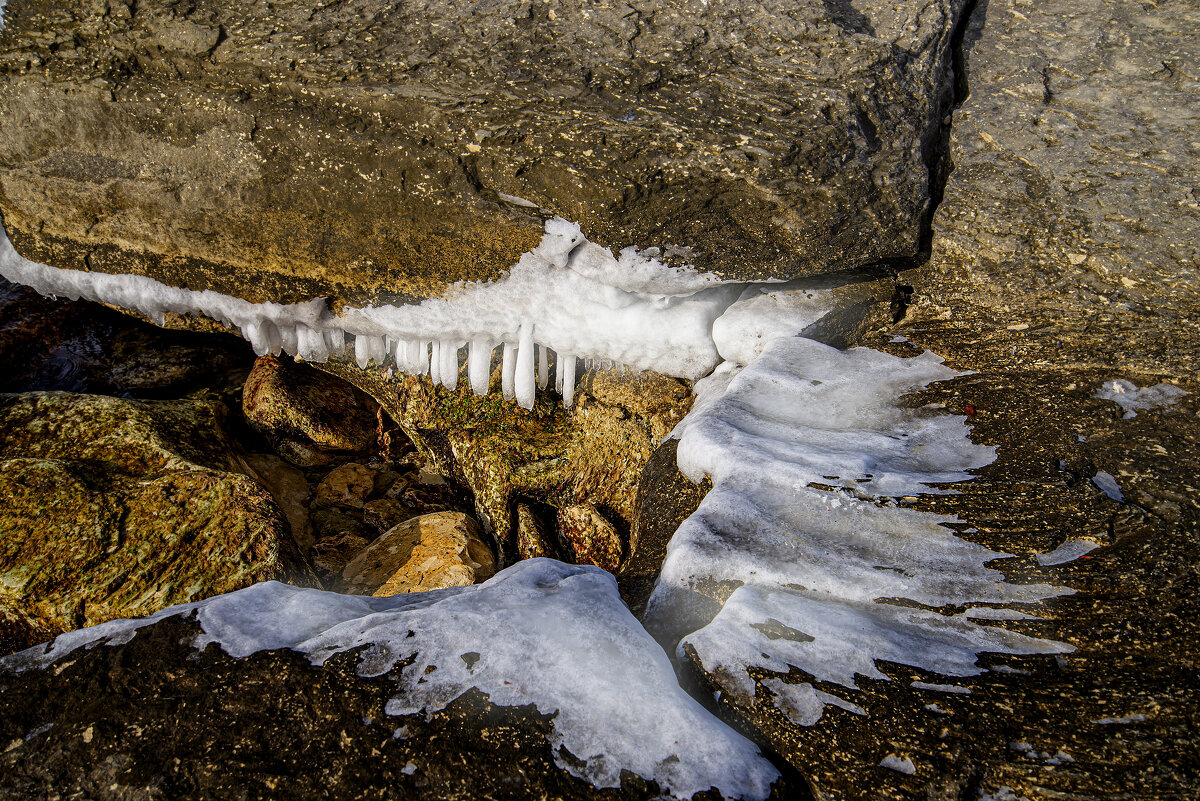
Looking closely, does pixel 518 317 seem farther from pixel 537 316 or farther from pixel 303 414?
pixel 303 414

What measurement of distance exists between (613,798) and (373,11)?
3.44 meters

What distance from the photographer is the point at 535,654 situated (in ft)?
6.55

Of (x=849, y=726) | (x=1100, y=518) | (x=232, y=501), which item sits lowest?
(x=232, y=501)

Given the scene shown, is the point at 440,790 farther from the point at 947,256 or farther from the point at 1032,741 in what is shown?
the point at 947,256

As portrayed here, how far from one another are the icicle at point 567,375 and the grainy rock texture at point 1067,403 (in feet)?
5.44

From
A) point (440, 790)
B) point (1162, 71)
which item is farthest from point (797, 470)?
point (1162, 71)

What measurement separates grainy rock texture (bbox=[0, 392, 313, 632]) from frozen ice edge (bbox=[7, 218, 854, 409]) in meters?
0.80

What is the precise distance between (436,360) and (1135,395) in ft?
11.0

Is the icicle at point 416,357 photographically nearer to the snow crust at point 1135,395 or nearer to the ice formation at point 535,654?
the ice formation at point 535,654

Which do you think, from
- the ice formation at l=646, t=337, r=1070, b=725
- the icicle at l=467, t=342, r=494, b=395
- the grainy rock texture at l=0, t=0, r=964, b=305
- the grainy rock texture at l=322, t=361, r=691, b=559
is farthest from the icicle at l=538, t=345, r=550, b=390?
the ice formation at l=646, t=337, r=1070, b=725

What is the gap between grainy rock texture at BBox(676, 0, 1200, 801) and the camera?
169 centimetres

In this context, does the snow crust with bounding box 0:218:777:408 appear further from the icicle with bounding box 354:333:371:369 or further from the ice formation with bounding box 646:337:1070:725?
the ice formation with bounding box 646:337:1070:725

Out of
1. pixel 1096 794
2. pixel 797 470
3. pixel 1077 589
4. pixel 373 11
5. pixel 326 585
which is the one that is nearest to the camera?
pixel 1096 794

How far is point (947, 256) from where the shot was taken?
339 centimetres
